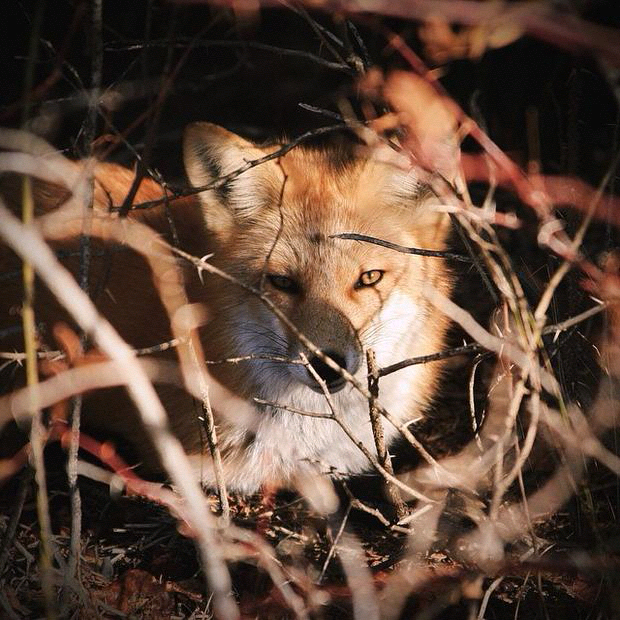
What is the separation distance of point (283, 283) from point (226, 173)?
57cm

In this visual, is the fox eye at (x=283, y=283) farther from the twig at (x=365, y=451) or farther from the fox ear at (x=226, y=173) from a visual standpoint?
the twig at (x=365, y=451)

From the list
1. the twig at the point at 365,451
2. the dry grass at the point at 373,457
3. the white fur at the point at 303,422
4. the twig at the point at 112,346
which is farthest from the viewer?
the white fur at the point at 303,422

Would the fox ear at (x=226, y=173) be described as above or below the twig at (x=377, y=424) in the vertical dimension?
above

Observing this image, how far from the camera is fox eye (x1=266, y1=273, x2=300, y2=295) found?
3.00 m

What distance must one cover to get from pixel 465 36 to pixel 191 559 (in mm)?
2418

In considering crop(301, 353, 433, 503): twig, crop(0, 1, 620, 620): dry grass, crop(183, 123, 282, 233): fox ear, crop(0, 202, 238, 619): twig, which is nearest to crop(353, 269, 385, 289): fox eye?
crop(0, 1, 620, 620): dry grass

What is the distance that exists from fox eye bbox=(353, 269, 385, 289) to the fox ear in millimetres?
601

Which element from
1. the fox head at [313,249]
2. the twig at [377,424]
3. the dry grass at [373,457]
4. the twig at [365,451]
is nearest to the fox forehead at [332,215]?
the fox head at [313,249]

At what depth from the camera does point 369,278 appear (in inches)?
119

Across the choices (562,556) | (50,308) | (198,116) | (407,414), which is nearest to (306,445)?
(407,414)

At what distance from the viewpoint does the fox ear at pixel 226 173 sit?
2910 mm

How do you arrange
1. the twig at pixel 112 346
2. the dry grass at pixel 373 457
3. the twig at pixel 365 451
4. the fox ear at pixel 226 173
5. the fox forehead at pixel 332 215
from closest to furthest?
1. the twig at pixel 112 346
2. the dry grass at pixel 373 457
3. the twig at pixel 365 451
4. the fox ear at pixel 226 173
5. the fox forehead at pixel 332 215

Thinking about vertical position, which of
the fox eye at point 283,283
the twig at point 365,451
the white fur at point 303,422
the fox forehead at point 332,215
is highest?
the fox forehead at point 332,215

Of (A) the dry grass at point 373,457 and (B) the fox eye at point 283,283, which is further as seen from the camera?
(B) the fox eye at point 283,283
